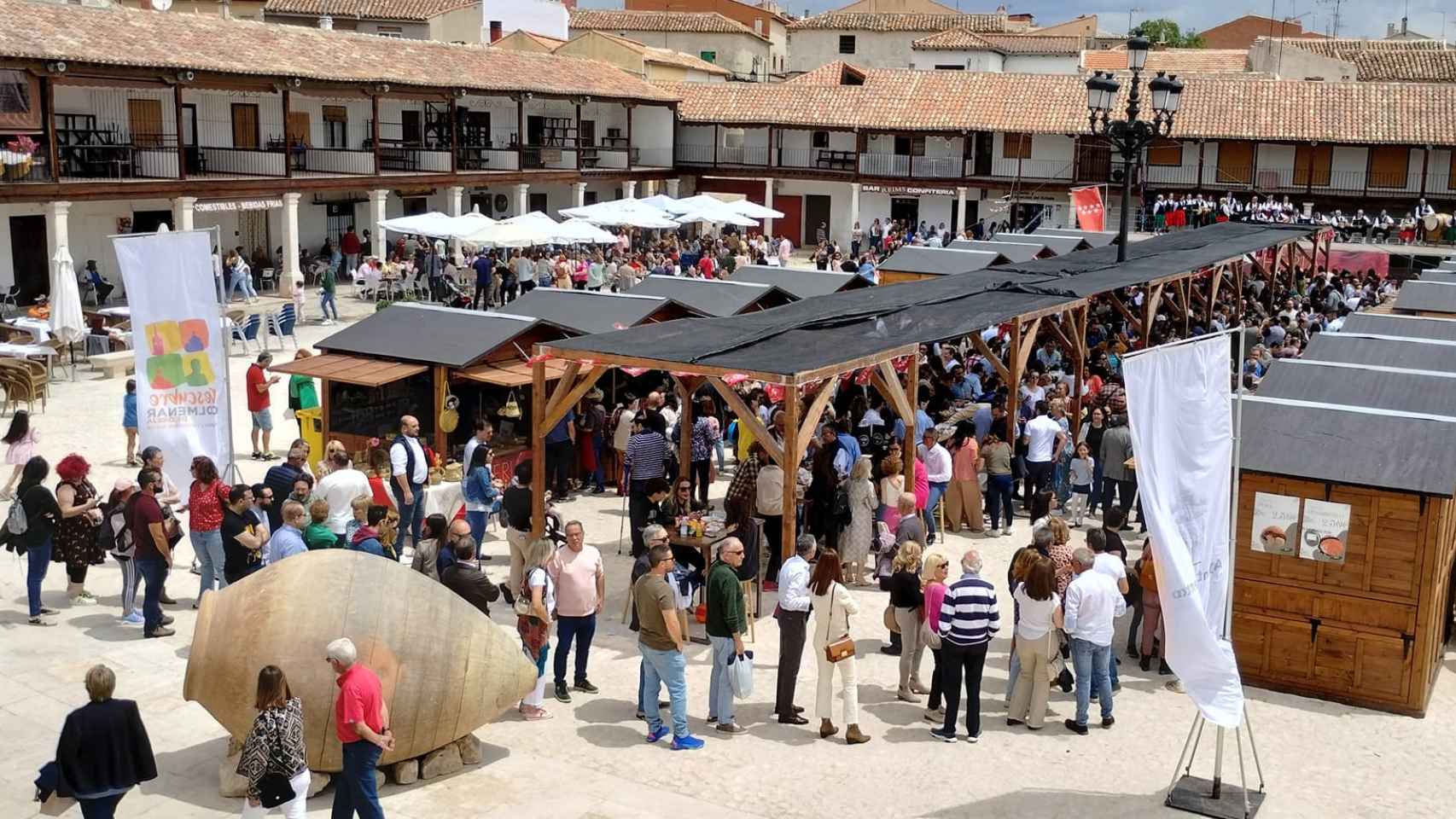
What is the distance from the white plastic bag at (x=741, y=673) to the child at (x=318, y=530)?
2966 millimetres

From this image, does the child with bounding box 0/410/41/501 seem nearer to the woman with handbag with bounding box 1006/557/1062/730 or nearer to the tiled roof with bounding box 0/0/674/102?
the woman with handbag with bounding box 1006/557/1062/730

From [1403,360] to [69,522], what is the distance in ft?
37.9

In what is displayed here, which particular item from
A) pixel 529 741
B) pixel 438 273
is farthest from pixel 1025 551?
pixel 438 273

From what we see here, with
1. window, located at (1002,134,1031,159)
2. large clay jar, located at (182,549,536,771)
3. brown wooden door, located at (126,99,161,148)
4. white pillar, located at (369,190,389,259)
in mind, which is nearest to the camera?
large clay jar, located at (182,549,536,771)

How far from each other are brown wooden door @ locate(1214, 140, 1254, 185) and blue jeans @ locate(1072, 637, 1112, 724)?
3309cm

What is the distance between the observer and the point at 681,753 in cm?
827

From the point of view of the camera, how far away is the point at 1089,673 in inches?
342

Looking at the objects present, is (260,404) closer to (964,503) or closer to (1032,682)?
(964,503)

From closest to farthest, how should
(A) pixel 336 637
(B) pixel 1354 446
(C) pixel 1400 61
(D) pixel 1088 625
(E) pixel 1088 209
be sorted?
(A) pixel 336 637
(D) pixel 1088 625
(B) pixel 1354 446
(E) pixel 1088 209
(C) pixel 1400 61

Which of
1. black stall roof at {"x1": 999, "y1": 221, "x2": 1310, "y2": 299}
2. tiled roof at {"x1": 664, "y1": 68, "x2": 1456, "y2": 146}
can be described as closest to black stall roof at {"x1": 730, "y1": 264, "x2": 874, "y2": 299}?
black stall roof at {"x1": 999, "y1": 221, "x2": 1310, "y2": 299}

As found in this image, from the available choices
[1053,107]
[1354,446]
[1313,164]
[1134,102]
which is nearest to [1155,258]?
[1134,102]

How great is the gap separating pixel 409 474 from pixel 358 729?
5251 mm

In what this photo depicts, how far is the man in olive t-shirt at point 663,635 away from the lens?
810cm

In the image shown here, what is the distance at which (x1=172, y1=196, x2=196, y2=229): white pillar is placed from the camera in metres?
25.7
